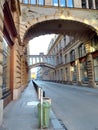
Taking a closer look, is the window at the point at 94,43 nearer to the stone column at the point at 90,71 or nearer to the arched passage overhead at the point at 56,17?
the stone column at the point at 90,71

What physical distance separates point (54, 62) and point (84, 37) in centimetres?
3320

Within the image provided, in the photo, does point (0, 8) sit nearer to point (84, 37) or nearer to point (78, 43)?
point (84, 37)

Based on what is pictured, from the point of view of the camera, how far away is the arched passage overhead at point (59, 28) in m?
24.6

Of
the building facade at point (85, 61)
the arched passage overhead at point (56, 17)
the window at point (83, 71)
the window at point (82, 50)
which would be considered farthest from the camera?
the window at point (82, 50)

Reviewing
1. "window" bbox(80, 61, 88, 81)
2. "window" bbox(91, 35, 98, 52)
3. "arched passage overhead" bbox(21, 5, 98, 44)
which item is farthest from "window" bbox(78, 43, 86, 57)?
"arched passage overhead" bbox(21, 5, 98, 44)

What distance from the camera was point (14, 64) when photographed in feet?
45.6

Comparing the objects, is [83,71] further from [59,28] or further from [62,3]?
[62,3]

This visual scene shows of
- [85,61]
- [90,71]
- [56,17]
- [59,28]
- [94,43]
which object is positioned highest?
[56,17]

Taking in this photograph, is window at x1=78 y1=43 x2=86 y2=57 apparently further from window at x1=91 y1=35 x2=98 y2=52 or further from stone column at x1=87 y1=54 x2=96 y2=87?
window at x1=91 y1=35 x2=98 y2=52

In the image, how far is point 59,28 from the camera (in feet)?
88.9

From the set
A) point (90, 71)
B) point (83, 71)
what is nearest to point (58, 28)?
point (90, 71)

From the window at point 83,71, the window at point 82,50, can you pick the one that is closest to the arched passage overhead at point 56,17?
the window at point 82,50

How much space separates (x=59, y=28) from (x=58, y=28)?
0.15 metres

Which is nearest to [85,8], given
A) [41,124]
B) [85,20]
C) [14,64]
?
[85,20]
